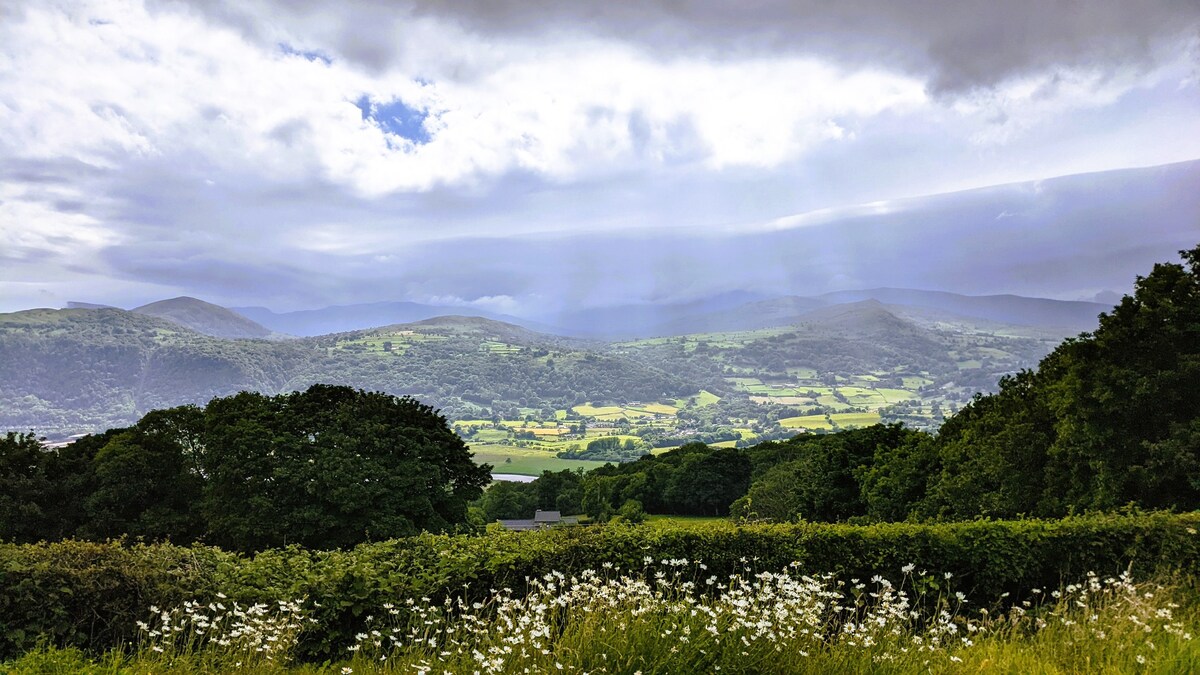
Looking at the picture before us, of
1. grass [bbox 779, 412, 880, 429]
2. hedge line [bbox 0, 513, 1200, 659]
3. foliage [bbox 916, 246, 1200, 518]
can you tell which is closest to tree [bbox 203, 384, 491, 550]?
hedge line [bbox 0, 513, 1200, 659]

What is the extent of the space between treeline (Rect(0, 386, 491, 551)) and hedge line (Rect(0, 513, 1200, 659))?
15986 mm

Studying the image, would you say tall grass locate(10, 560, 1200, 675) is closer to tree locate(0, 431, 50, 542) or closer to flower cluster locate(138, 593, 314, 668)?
flower cluster locate(138, 593, 314, 668)

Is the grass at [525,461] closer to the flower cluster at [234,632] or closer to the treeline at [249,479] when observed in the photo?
the treeline at [249,479]

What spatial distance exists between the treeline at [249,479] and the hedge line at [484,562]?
16.0 metres

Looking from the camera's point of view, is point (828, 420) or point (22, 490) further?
point (828, 420)

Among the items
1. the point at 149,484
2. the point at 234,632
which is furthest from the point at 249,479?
the point at 234,632

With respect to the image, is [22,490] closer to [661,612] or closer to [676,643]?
[661,612]

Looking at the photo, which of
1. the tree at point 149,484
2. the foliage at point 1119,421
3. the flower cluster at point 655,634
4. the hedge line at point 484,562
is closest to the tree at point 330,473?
the tree at point 149,484

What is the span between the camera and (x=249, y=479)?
23078 millimetres

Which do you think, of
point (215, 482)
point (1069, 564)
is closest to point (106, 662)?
point (1069, 564)

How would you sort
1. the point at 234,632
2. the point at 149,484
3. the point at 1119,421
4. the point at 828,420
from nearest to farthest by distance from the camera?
the point at 234,632 < the point at 1119,421 < the point at 149,484 < the point at 828,420

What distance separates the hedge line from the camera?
18.7 feet

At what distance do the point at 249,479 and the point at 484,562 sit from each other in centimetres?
2015

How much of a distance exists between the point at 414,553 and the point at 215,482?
20.7 m
